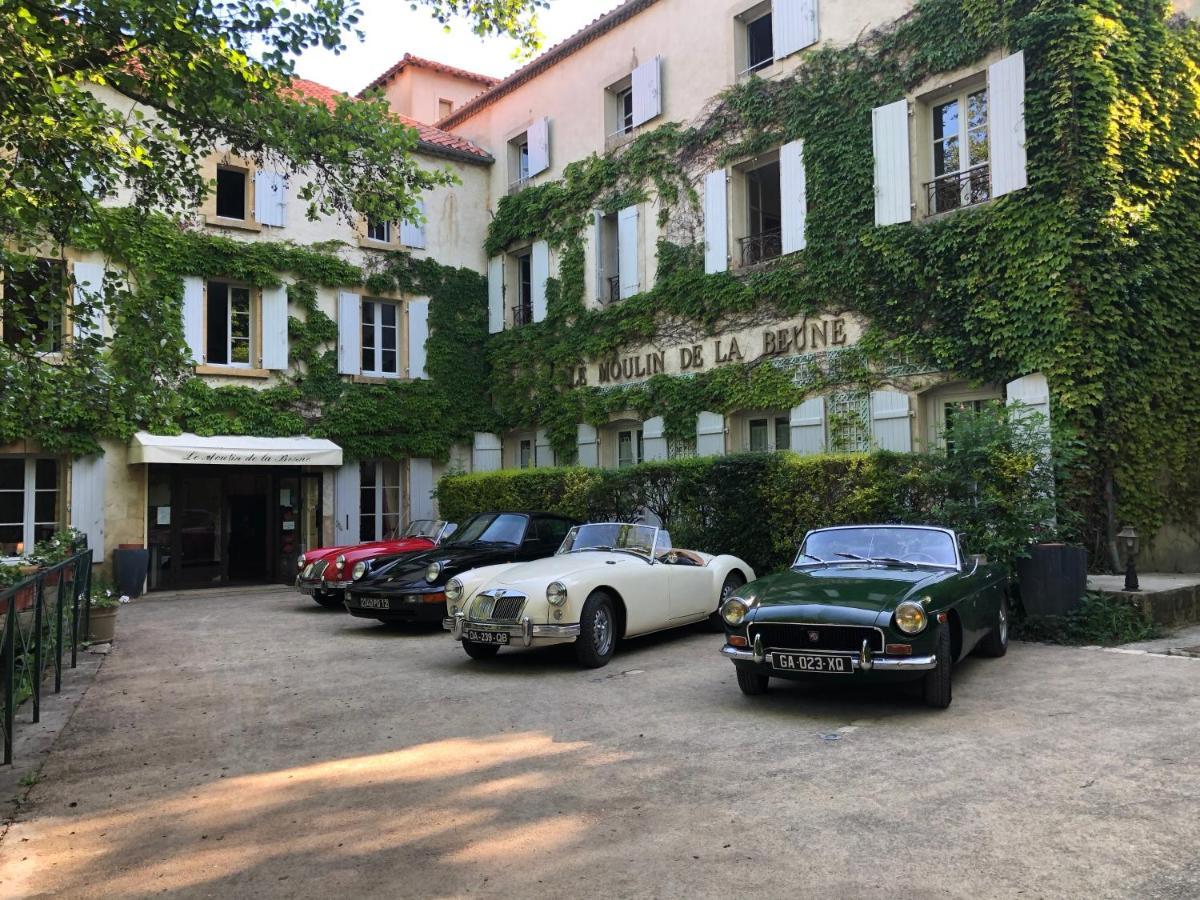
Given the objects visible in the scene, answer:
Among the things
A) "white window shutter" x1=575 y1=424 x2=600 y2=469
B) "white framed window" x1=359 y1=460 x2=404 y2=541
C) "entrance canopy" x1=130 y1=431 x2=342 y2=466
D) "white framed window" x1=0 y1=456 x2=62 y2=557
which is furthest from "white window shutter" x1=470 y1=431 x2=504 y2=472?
"white framed window" x1=0 y1=456 x2=62 y2=557

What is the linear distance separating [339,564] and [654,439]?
6440 millimetres

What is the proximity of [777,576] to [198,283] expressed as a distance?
1440 centimetres

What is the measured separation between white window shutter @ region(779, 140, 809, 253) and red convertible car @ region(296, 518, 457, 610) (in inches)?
283

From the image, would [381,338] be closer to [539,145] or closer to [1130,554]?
[539,145]

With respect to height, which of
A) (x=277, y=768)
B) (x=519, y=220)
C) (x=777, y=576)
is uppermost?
(x=519, y=220)

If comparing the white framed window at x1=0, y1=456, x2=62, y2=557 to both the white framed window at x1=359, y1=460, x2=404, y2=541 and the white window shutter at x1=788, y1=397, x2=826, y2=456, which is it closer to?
the white framed window at x1=359, y1=460, x2=404, y2=541

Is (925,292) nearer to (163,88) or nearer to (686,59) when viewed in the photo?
(686,59)

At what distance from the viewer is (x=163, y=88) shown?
6.50 metres

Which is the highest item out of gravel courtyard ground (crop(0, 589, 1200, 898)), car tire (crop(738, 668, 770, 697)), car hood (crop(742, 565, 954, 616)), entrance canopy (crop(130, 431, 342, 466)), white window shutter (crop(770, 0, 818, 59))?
white window shutter (crop(770, 0, 818, 59))

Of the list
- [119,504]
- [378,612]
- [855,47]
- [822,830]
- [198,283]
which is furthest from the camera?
[198,283]

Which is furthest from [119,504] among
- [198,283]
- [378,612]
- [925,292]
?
[925,292]

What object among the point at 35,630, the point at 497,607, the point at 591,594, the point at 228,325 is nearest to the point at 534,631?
the point at 497,607

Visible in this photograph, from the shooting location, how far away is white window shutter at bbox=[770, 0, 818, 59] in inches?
557

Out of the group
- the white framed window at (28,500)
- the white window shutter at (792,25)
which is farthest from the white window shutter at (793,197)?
the white framed window at (28,500)
